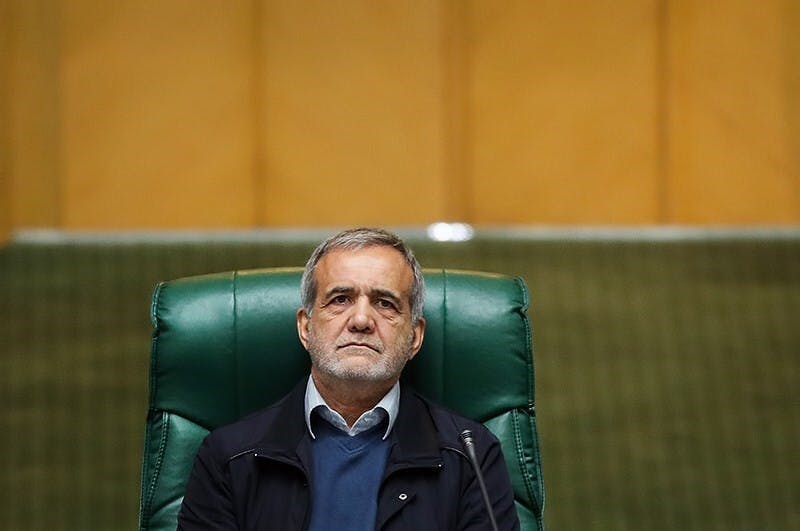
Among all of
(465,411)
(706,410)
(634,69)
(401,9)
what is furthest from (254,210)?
(465,411)

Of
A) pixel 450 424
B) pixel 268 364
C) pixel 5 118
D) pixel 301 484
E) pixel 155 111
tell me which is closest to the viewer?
pixel 301 484

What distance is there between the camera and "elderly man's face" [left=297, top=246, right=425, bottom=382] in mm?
2643

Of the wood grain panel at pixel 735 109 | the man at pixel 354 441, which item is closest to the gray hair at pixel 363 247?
the man at pixel 354 441

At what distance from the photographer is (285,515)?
2508 millimetres

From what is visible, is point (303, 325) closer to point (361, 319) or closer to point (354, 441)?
point (361, 319)

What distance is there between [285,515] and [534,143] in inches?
161

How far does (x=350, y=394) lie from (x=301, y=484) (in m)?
0.23

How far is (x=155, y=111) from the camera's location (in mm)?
6262

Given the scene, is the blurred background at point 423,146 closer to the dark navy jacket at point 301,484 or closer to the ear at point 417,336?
the ear at point 417,336

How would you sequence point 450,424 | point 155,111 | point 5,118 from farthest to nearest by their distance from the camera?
point 155,111 < point 5,118 < point 450,424

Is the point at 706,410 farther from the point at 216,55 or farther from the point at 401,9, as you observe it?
the point at 216,55

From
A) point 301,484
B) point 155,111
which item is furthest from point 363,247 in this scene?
point 155,111

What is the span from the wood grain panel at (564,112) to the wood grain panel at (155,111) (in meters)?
1.12

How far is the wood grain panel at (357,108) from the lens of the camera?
6.25m
